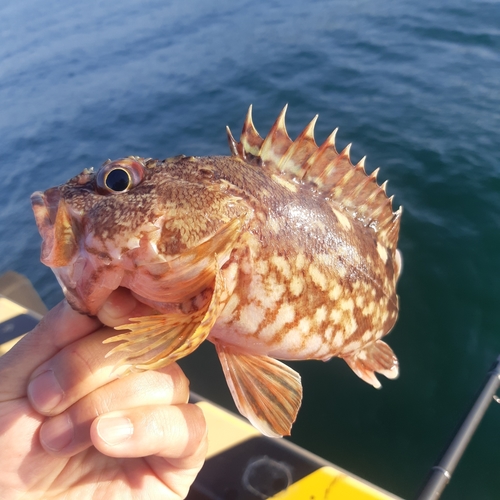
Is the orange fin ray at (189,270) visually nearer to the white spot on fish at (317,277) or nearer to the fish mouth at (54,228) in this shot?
the fish mouth at (54,228)

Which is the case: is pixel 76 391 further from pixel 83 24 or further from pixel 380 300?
pixel 83 24

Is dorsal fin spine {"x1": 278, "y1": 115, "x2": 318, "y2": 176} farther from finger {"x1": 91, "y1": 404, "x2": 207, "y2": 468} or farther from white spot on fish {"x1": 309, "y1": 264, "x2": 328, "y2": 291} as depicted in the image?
finger {"x1": 91, "y1": 404, "x2": 207, "y2": 468}

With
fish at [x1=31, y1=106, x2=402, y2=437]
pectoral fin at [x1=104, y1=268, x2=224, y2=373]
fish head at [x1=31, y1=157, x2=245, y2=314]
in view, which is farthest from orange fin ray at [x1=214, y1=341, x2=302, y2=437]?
fish head at [x1=31, y1=157, x2=245, y2=314]

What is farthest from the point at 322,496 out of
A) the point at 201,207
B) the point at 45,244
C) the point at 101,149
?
the point at 101,149

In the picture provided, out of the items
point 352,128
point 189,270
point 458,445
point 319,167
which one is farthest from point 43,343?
point 352,128

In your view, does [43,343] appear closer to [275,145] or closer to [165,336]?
[165,336]

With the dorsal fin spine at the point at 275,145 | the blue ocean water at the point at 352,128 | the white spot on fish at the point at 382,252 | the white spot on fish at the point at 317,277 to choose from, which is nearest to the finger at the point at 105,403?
the white spot on fish at the point at 317,277
